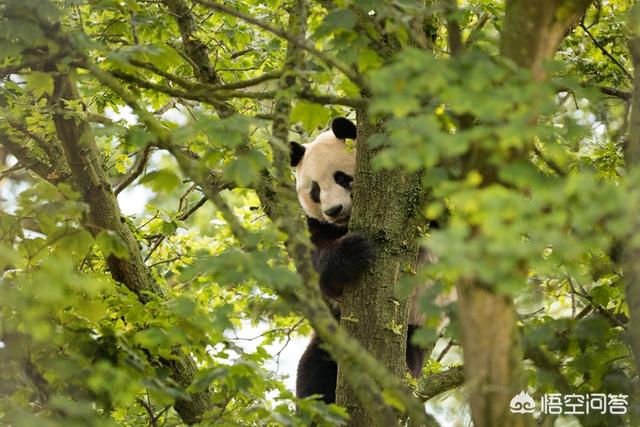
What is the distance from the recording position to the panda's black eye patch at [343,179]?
729 centimetres

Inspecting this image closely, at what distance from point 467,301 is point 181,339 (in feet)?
4.49

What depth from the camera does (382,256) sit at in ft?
17.0

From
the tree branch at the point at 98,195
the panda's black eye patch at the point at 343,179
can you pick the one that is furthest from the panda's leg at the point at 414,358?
the tree branch at the point at 98,195

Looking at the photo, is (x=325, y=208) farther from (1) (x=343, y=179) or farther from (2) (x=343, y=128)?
(2) (x=343, y=128)

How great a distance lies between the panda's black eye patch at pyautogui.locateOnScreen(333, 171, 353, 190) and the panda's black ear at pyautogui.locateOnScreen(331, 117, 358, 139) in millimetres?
333

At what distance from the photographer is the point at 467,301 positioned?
303cm

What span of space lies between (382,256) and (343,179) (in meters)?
2.20

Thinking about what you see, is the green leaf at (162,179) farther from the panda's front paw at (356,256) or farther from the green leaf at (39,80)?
the panda's front paw at (356,256)

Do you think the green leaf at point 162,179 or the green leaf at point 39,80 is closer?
the green leaf at point 162,179

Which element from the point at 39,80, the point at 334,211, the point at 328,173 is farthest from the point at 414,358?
the point at 39,80

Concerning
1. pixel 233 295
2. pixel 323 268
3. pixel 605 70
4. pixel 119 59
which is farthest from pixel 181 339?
pixel 605 70

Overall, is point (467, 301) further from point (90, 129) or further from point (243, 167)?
point (90, 129)

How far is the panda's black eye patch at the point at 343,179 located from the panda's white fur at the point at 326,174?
3 centimetres

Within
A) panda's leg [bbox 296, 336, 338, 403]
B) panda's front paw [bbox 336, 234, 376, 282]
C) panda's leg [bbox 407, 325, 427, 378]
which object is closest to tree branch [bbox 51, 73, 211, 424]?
panda's front paw [bbox 336, 234, 376, 282]
